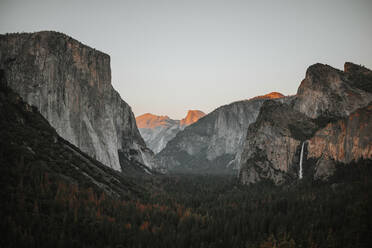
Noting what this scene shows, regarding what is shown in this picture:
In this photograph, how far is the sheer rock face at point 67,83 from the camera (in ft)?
240

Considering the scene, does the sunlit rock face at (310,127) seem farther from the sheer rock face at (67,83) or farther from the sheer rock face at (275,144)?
the sheer rock face at (67,83)

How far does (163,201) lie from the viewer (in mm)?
63938

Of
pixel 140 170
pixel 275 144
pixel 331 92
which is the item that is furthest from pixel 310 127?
pixel 140 170

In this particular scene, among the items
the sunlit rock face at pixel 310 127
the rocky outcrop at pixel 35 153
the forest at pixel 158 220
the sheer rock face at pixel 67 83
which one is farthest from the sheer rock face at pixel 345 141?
the sheer rock face at pixel 67 83

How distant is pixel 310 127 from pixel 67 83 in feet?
260

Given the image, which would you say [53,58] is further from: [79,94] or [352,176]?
[352,176]

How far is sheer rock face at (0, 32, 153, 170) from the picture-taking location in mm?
73125

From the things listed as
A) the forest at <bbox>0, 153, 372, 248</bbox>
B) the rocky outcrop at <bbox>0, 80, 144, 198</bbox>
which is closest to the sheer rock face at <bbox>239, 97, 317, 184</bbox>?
Result: the forest at <bbox>0, 153, 372, 248</bbox>

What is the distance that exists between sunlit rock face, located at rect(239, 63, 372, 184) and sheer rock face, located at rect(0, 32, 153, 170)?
52.6 m

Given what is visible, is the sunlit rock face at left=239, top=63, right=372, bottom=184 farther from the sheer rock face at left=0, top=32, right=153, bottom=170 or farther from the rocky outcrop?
the rocky outcrop

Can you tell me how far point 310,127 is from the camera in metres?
96.1

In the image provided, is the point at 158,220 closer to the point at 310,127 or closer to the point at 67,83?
the point at 67,83

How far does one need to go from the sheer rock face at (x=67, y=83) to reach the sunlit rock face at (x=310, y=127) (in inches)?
2070

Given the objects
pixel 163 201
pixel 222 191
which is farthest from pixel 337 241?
pixel 222 191
